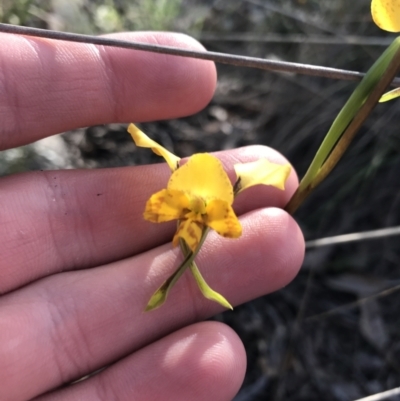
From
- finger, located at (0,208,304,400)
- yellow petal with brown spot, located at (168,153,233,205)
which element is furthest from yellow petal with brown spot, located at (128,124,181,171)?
finger, located at (0,208,304,400)

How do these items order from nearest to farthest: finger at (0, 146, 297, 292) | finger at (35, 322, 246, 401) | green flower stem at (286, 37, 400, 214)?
1. green flower stem at (286, 37, 400, 214)
2. finger at (35, 322, 246, 401)
3. finger at (0, 146, 297, 292)

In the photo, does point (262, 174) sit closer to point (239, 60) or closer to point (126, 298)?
point (239, 60)

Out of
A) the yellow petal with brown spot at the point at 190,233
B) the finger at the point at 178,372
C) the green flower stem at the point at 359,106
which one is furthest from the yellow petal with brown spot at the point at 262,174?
the finger at the point at 178,372

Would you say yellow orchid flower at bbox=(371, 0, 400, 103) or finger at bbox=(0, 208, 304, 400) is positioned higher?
yellow orchid flower at bbox=(371, 0, 400, 103)

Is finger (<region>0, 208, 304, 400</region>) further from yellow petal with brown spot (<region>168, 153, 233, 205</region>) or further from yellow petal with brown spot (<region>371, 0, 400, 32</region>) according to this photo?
yellow petal with brown spot (<region>371, 0, 400, 32</region>)

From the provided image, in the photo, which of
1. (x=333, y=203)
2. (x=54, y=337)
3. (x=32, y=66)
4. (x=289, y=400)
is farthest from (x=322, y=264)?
(x=32, y=66)
